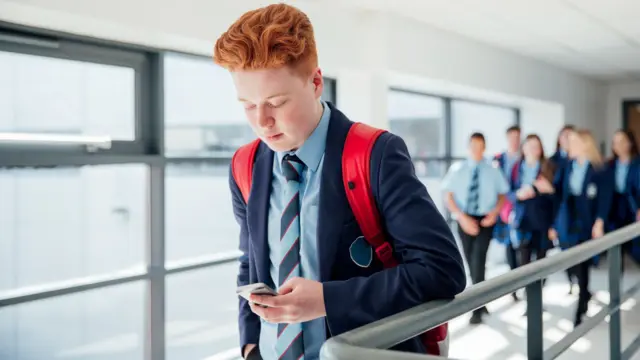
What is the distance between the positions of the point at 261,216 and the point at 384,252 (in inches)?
10.3

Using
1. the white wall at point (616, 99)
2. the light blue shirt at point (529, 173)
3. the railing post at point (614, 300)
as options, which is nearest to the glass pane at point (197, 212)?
the railing post at point (614, 300)

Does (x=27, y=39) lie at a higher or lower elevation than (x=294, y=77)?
higher

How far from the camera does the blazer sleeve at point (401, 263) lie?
110 cm

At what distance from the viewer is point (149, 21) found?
3.35m

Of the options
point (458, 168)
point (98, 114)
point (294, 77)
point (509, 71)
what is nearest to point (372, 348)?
point (294, 77)

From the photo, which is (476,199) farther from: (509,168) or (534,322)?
(534,322)

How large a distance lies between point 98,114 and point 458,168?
3.03 metres

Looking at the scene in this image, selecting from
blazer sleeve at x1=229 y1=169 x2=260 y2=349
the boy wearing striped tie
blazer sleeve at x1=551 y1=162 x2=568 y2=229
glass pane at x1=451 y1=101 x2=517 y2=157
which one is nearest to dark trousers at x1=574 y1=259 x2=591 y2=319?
blazer sleeve at x1=551 y1=162 x2=568 y2=229

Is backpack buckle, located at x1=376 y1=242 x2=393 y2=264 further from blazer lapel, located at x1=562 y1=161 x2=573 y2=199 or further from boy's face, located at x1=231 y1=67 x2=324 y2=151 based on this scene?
blazer lapel, located at x1=562 y1=161 x2=573 y2=199

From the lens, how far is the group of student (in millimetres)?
5328

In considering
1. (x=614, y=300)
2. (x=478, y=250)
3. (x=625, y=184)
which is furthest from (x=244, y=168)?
(x=625, y=184)

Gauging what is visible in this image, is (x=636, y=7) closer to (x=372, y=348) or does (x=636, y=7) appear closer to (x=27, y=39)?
(x=27, y=39)

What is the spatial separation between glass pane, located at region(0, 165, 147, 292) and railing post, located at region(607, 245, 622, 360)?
256 cm

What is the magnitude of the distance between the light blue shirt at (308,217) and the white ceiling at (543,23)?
373 cm
